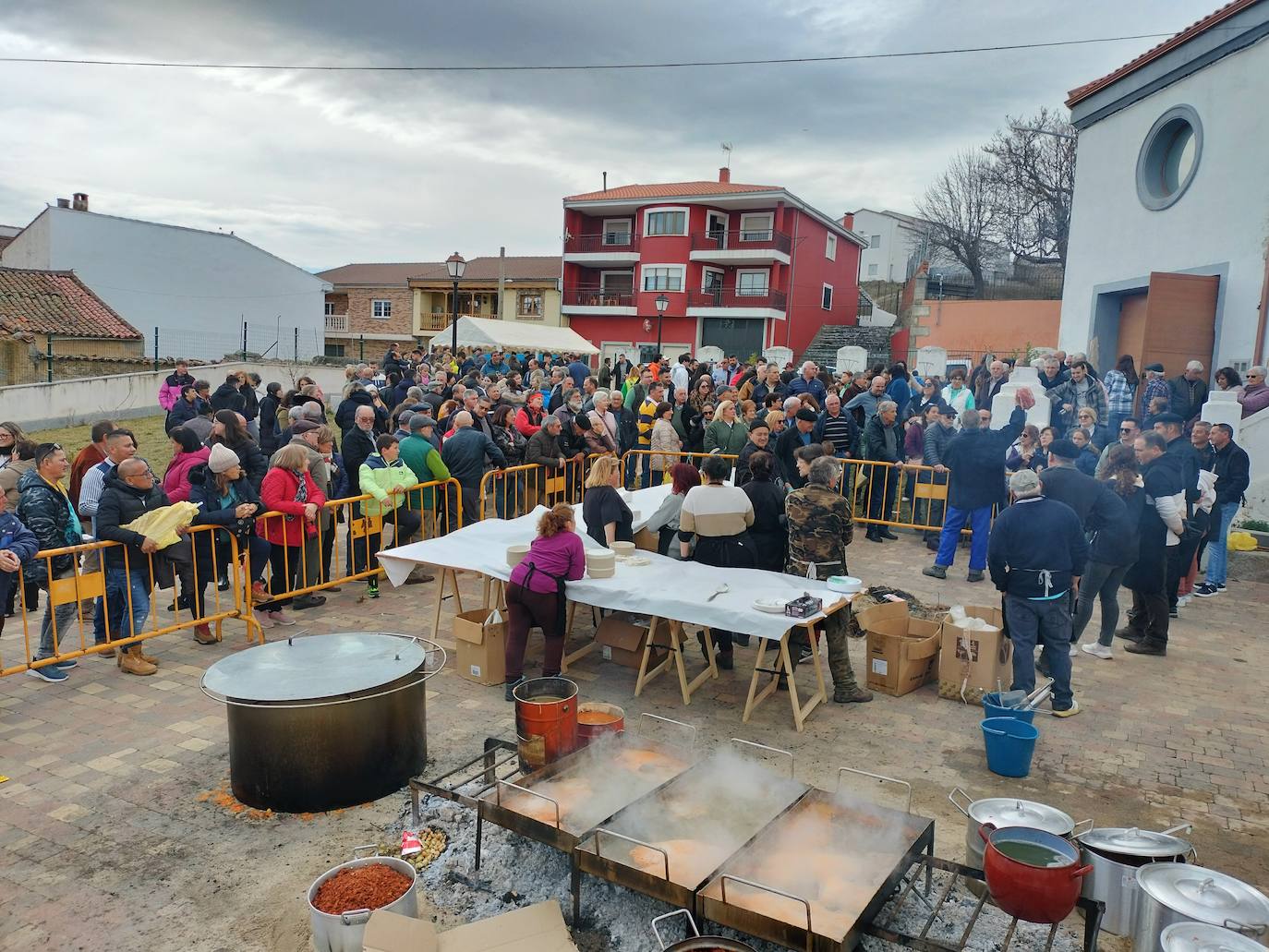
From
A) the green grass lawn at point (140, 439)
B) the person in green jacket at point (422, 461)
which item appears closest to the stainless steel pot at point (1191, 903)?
the person in green jacket at point (422, 461)

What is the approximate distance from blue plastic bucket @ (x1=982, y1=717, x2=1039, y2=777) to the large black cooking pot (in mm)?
3887

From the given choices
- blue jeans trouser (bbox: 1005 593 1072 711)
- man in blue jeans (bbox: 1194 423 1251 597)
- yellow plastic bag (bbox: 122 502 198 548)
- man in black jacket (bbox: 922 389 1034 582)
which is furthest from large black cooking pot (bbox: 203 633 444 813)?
man in blue jeans (bbox: 1194 423 1251 597)

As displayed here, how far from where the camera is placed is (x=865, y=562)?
36.7 feet

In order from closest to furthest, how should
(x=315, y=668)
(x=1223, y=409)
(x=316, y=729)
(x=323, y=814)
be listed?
(x=316, y=729), (x=323, y=814), (x=315, y=668), (x=1223, y=409)

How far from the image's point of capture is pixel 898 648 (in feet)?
23.0

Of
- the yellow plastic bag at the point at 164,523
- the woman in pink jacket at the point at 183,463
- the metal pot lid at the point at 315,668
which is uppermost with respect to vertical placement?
the woman in pink jacket at the point at 183,463

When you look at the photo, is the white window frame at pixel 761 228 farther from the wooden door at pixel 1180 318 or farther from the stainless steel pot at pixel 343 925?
the stainless steel pot at pixel 343 925

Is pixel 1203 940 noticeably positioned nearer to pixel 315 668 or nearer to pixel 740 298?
pixel 315 668

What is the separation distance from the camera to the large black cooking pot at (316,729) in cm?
489

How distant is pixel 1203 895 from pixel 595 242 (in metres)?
44.8

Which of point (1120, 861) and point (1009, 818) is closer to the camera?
point (1120, 861)

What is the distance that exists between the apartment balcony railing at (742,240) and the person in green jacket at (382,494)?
1366 inches

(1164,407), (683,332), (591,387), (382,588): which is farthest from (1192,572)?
(683,332)

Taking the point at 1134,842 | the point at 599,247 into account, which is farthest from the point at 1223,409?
the point at 599,247
